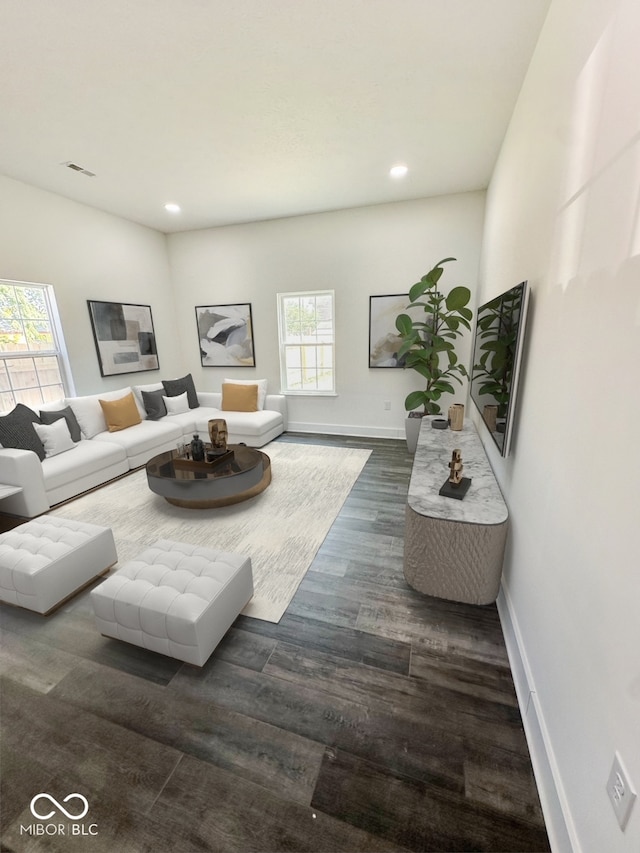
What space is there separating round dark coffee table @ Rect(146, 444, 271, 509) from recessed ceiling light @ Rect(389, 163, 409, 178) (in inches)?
123

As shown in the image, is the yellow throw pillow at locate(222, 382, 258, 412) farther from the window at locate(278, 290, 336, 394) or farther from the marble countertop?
the marble countertop

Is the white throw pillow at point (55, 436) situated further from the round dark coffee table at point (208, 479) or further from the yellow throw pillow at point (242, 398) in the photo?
the yellow throw pillow at point (242, 398)

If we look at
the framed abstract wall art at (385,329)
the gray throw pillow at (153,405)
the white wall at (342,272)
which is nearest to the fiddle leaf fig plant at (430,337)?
the framed abstract wall art at (385,329)

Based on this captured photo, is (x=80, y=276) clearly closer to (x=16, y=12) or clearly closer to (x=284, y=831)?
(x=16, y=12)

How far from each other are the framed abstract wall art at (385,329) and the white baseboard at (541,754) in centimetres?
358

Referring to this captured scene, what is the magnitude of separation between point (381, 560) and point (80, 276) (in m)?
4.60

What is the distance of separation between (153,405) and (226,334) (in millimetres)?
1621

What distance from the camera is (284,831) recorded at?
3.52 ft

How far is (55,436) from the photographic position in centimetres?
330

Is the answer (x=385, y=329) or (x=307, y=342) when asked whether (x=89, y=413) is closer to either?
(x=307, y=342)

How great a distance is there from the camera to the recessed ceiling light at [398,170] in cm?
332

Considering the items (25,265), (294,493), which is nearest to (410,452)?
(294,493)

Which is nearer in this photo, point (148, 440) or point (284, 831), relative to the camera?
Answer: point (284, 831)

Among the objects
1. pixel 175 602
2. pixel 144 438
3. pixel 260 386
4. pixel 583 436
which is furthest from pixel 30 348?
pixel 583 436
